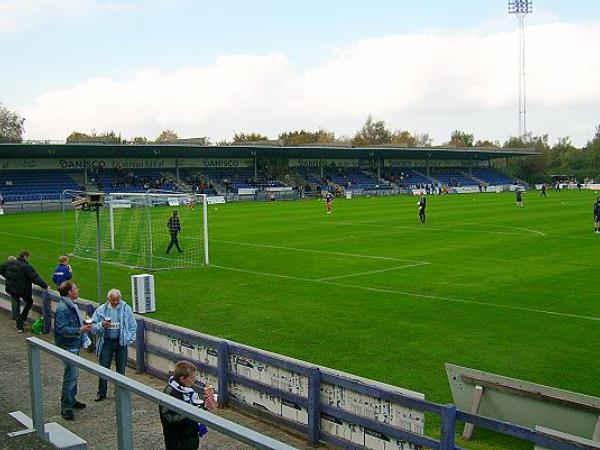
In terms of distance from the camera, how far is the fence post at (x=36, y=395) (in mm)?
5418

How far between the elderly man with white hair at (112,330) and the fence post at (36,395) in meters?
4.38

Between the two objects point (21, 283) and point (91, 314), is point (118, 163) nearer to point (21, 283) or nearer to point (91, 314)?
point (21, 283)

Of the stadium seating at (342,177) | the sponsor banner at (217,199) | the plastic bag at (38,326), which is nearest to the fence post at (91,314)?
the plastic bag at (38,326)

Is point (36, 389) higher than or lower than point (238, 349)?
higher

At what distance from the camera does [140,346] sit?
1202cm

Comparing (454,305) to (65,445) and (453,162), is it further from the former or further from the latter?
(453,162)

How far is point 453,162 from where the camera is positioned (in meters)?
109

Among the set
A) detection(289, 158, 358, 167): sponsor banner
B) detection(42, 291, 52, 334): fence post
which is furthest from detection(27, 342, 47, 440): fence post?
detection(289, 158, 358, 167): sponsor banner

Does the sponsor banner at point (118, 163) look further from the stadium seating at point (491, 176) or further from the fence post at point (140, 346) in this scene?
the fence post at point (140, 346)

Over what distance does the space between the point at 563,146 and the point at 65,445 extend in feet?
505

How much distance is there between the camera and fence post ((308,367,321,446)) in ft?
28.1

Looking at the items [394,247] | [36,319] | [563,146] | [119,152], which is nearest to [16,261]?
[36,319]

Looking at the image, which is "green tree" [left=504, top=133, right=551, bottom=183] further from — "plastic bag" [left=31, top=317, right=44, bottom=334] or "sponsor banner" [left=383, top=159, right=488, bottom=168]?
"plastic bag" [left=31, top=317, right=44, bottom=334]

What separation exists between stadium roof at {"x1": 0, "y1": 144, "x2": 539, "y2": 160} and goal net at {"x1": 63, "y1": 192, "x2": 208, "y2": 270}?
27.4 meters
